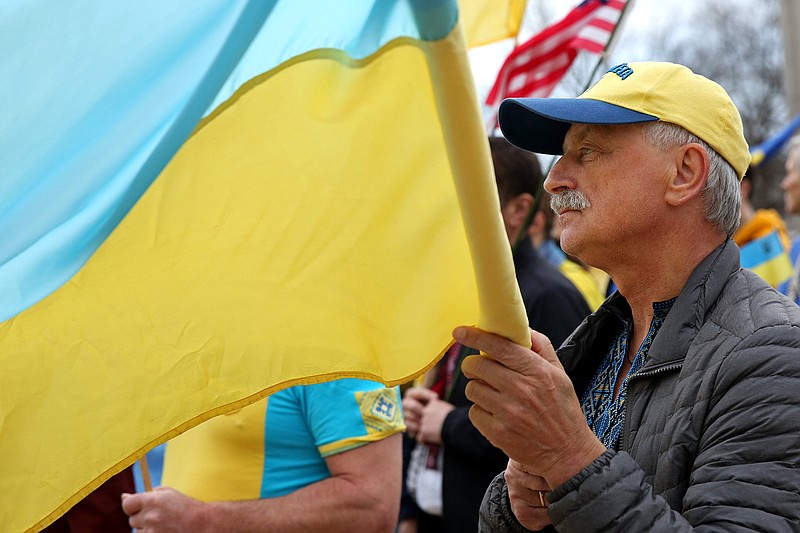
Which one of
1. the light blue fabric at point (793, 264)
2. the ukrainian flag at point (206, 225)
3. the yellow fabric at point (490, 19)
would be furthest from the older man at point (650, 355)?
the light blue fabric at point (793, 264)

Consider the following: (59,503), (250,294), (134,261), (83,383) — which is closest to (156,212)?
(134,261)

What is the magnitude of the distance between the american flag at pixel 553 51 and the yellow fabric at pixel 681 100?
2851mm

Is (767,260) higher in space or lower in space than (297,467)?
higher

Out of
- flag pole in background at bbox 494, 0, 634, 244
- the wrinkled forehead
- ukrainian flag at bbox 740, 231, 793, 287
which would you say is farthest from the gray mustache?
ukrainian flag at bbox 740, 231, 793, 287

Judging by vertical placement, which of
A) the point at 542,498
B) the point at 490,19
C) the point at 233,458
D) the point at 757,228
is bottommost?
the point at 542,498

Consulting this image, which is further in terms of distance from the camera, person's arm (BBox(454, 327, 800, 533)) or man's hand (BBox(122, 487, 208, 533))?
man's hand (BBox(122, 487, 208, 533))

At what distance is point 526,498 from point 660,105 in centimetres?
88

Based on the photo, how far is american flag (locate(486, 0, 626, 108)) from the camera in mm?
5160

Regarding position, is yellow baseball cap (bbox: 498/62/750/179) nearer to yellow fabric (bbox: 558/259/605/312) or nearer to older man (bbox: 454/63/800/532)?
older man (bbox: 454/63/800/532)

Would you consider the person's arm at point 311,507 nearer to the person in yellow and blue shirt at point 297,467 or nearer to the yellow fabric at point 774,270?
the person in yellow and blue shirt at point 297,467

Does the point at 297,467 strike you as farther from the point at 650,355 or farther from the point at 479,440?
the point at 650,355

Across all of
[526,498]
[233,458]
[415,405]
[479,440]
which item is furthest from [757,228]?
[526,498]

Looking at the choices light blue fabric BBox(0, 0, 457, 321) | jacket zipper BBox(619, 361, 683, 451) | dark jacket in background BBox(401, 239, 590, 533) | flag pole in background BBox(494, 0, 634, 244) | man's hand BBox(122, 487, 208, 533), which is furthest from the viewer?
flag pole in background BBox(494, 0, 634, 244)

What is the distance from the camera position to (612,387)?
238 cm
